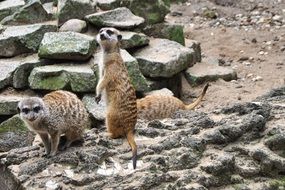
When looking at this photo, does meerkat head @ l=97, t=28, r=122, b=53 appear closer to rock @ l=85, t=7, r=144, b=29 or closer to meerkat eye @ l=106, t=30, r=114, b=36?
meerkat eye @ l=106, t=30, r=114, b=36

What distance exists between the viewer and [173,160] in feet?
11.7

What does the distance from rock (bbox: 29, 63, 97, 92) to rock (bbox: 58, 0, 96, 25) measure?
986mm

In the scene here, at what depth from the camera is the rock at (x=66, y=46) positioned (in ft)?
22.6

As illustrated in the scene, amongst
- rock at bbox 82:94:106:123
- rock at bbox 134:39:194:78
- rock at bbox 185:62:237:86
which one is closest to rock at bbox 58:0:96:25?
rock at bbox 134:39:194:78

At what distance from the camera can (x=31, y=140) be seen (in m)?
5.95

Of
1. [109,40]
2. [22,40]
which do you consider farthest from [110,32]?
[22,40]

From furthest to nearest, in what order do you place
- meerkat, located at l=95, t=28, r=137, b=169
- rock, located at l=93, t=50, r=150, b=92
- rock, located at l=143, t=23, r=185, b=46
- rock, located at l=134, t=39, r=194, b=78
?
rock, located at l=143, t=23, r=185, b=46, rock, located at l=134, t=39, r=194, b=78, rock, located at l=93, t=50, r=150, b=92, meerkat, located at l=95, t=28, r=137, b=169

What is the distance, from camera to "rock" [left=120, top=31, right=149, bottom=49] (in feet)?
24.3

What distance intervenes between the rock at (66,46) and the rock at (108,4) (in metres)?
1.01

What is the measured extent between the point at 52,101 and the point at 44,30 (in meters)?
3.59

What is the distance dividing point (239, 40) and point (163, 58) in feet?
6.45

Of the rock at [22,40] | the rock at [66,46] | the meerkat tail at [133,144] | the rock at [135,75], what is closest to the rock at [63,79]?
the rock at [66,46]

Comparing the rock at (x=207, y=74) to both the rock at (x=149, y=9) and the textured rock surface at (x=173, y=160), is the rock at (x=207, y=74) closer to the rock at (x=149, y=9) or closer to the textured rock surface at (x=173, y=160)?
the rock at (x=149, y=9)

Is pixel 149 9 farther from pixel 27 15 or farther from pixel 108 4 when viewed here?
pixel 27 15
